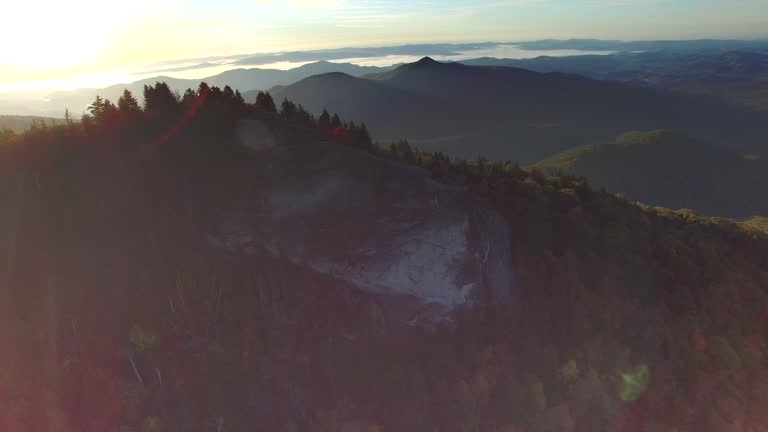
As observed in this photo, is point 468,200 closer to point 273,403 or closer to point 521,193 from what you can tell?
point 521,193

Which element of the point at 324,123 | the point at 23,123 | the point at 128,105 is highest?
the point at 128,105

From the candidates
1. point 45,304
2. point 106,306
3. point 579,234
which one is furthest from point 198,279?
point 579,234

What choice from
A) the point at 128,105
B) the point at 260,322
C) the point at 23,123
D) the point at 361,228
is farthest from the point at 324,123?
the point at 23,123

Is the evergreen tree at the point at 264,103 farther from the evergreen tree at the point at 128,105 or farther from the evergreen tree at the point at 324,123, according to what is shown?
the evergreen tree at the point at 128,105

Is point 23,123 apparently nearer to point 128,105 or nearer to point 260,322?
point 128,105

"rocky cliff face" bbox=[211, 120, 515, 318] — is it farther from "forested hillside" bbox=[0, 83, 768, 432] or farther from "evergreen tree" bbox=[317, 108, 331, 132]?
"evergreen tree" bbox=[317, 108, 331, 132]

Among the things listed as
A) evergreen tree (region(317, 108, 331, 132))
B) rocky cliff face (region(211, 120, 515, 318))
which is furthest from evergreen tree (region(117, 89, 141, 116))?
evergreen tree (region(317, 108, 331, 132))
